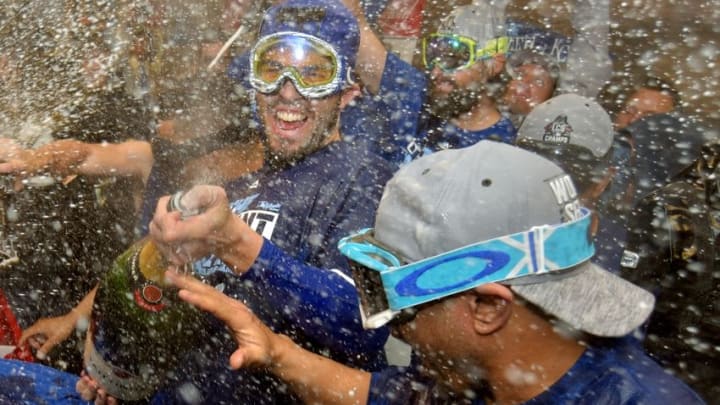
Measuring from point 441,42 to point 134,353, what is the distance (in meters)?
2.39

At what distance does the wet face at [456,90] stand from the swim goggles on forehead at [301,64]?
1054mm

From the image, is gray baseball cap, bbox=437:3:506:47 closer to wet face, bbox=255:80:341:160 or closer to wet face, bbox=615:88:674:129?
wet face, bbox=615:88:674:129

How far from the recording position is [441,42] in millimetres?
3643

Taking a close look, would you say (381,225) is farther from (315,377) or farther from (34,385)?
(34,385)

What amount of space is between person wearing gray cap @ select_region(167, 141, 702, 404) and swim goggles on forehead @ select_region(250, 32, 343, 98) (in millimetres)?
1125

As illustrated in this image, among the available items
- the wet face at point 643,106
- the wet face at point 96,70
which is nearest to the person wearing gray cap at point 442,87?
the wet face at point 643,106

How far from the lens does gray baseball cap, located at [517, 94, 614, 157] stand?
2.69 meters

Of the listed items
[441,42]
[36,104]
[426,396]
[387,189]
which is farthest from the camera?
[36,104]

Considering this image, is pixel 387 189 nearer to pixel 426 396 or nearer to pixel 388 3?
pixel 426 396

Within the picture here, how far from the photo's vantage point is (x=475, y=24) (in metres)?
3.63

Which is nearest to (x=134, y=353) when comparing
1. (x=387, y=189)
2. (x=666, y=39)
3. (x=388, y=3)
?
(x=387, y=189)

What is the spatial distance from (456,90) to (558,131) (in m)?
0.99

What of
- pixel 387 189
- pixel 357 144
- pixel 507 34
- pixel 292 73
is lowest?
pixel 507 34

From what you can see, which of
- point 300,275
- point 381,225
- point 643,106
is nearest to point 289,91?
point 300,275
